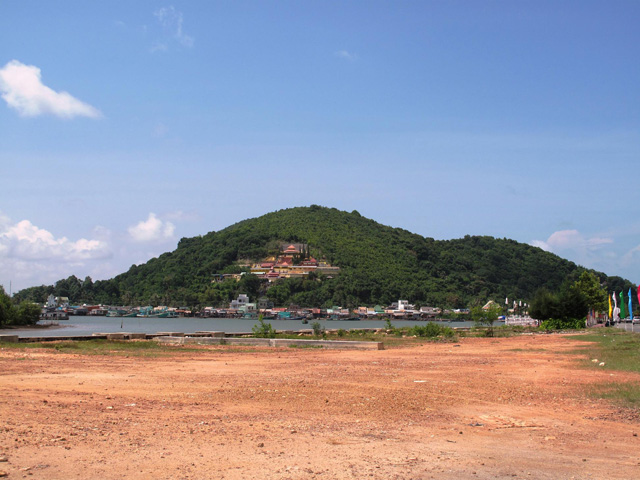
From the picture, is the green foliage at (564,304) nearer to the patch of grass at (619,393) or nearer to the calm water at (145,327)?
the calm water at (145,327)

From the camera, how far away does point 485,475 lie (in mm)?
6668

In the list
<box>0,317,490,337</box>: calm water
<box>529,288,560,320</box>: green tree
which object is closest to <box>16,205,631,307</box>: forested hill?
<box>0,317,490,337</box>: calm water

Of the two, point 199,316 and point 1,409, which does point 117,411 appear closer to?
point 1,409

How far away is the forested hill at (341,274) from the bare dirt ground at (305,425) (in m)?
147

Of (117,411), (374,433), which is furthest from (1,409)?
(374,433)

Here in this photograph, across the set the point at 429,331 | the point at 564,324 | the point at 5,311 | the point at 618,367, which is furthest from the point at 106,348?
the point at 5,311

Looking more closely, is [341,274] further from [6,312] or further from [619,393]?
[619,393]

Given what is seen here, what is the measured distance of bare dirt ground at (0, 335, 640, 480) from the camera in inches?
267

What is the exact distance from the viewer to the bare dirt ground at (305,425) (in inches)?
267

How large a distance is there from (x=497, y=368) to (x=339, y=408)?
9167 millimetres

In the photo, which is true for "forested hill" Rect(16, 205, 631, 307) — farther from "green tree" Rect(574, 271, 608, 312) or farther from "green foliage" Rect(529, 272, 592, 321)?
"green foliage" Rect(529, 272, 592, 321)

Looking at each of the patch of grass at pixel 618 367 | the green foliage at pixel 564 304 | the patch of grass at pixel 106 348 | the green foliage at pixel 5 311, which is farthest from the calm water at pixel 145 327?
the patch of grass at pixel 618 367

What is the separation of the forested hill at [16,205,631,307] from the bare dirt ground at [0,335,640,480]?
146916 mm

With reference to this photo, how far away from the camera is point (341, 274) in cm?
17112
